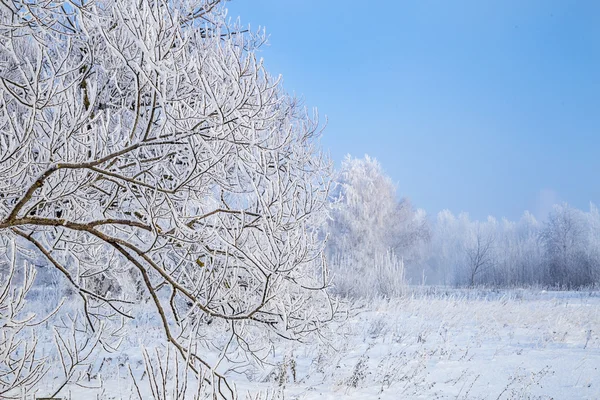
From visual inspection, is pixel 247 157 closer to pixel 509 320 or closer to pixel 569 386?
pixel 569 386

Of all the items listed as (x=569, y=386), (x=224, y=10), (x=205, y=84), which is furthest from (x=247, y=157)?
(x=569, y=386)

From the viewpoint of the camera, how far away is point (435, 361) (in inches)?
229

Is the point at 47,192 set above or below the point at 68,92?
below

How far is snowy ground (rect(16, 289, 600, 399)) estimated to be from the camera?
14.6 feet

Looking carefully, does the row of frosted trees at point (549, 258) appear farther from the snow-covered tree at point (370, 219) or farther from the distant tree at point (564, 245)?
the snow-covered tree at point (370, 219)

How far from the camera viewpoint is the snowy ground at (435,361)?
175 inches

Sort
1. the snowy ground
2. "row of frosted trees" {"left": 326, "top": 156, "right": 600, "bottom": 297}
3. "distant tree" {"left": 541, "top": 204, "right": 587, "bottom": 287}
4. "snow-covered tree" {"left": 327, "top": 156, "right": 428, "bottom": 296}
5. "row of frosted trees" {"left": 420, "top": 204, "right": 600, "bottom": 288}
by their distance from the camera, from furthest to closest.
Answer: "snow-covered tree" {"left": 327, "top": 156, "right": 428, "bottom": 296}
"row of frosted trees" {"left": 326, "top": 156, "right": 600, "bottom": 297}
"distant tree" {"left": 541, "top": 204, "right": 587, "bottom": 287}
"row of frosted trees" {"left": 420, "top": 204, "right": 600, "bottom": 288}
the snowy ground

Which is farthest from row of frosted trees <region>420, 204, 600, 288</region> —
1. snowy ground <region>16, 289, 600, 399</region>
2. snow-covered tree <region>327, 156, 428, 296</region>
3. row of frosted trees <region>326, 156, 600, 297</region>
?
snowy ground <region>16, 289, 600, 399</region>

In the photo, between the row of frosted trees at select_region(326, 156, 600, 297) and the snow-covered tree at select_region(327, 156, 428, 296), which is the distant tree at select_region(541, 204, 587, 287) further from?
the snow-covered tree at select_region(327, 156, 428, 296)

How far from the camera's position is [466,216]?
42.8 meters

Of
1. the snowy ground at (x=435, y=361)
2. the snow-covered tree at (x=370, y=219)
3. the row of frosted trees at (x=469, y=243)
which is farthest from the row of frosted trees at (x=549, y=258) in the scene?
the snowy ground at (x=435, y=361)

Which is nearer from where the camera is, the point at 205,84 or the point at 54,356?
the point at 205,84

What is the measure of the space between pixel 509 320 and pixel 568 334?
1397 millimetres

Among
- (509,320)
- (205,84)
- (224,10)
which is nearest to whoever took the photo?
(205,84)
